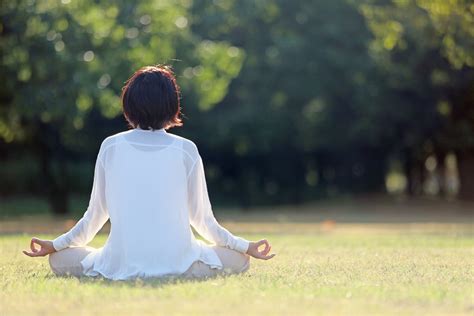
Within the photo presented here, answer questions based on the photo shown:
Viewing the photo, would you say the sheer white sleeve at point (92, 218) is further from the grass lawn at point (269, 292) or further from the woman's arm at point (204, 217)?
the woman's arm at point (204, 217)

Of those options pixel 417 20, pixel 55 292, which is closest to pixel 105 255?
pixel 55 292

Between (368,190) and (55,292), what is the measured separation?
3855cm

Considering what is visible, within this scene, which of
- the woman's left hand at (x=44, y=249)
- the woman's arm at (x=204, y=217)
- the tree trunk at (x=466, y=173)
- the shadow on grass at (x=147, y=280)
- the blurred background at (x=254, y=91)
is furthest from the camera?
the tree trunk at (x=466, y=173)

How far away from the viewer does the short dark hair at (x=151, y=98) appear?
7039 millimetres

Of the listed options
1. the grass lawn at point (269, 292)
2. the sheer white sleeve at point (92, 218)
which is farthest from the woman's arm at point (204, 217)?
the sheer white sleeve at point (92, 218)

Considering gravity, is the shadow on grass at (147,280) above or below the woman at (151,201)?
below

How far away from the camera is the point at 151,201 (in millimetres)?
7145

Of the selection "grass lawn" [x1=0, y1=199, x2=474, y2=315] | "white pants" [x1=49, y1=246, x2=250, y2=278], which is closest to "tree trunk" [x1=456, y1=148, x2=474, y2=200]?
"grass lawn" [x1=0, y1=199, x2=474, y2=315]

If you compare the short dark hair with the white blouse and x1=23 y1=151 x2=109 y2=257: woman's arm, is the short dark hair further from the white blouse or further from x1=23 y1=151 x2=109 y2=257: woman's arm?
x1=23 y1=151 x2=109 y2=257: woman's arm

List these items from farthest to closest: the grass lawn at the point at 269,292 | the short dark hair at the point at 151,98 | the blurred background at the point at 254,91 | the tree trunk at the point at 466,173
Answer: the tree trunk at the point at 466,173
the blurred background at the point at 254,91
the short dark hair at the point at 151,98
the grass lawn at the point at 269,292

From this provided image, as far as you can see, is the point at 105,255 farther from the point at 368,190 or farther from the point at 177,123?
the point at 368,190

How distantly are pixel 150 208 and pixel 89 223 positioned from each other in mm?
596

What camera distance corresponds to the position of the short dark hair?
7.04 meters

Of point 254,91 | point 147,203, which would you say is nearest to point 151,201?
point 147,203
